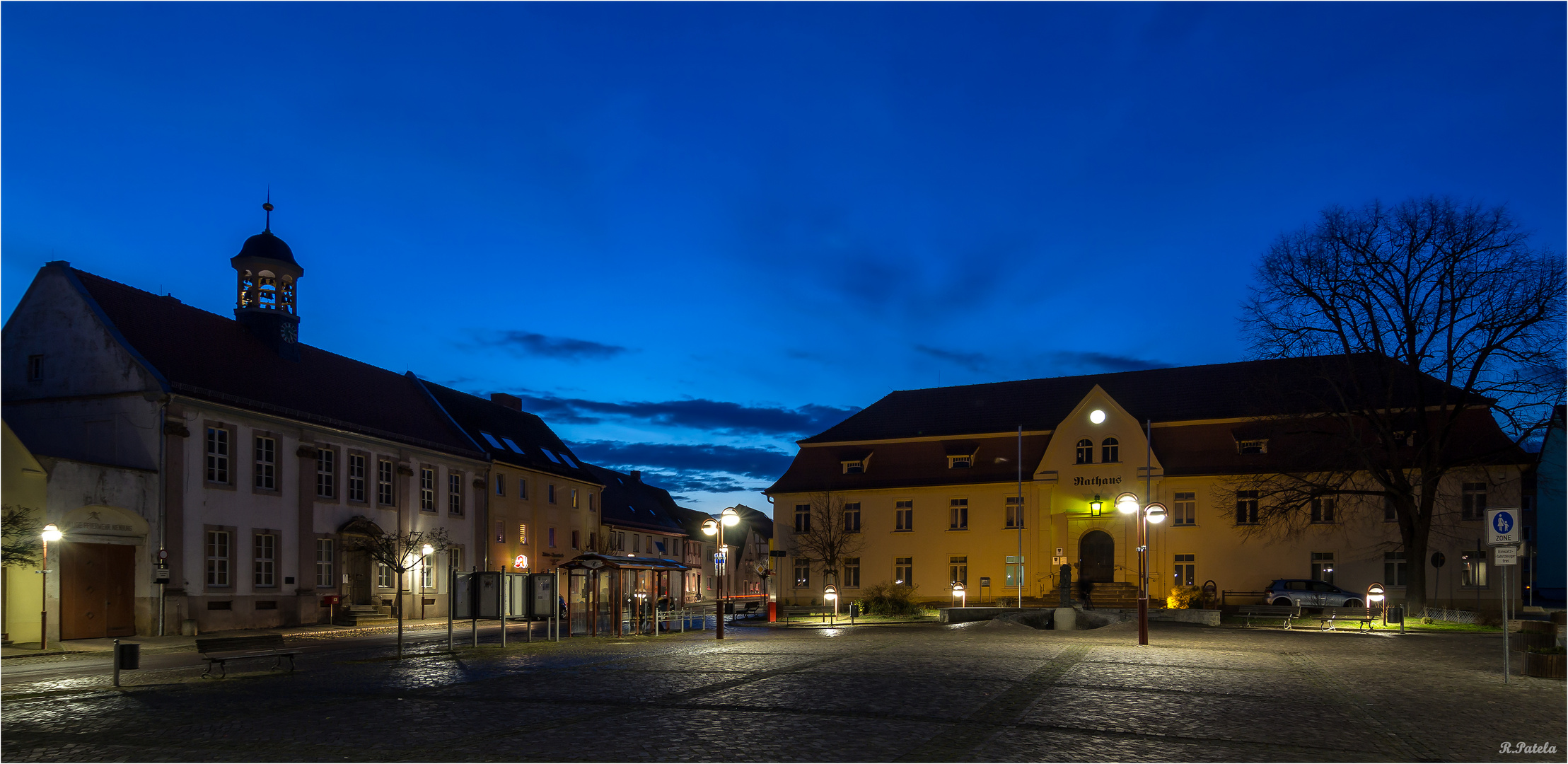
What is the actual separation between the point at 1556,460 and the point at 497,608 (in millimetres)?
56717

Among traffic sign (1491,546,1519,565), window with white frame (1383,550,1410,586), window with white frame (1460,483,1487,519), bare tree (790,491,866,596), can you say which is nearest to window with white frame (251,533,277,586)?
bare tree (790,491,866,596)

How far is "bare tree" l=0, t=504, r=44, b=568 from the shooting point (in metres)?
29.1

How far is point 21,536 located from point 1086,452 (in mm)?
39764

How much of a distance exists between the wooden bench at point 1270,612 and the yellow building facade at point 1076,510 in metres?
3.17

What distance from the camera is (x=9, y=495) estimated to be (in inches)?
1261

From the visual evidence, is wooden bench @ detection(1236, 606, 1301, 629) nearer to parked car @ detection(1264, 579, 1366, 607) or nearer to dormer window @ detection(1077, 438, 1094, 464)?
parked car @ detection(1264, 579, 1366, 607)

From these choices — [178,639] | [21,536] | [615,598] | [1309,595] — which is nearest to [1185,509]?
[1309,595]

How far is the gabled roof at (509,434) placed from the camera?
5638 centimetres

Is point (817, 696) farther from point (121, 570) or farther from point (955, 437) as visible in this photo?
point (955, 437)

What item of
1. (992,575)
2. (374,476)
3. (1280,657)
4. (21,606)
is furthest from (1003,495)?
(21,606)

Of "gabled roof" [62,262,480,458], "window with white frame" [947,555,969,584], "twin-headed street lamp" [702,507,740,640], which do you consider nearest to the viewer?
"twin-headed street lamp" [702,507,740,640]

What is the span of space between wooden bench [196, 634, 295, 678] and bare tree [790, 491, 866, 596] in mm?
38650

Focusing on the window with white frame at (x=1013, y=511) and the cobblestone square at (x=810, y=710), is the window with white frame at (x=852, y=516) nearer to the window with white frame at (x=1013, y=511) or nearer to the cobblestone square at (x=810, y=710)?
the window with white frame at (x=1013, y=511)

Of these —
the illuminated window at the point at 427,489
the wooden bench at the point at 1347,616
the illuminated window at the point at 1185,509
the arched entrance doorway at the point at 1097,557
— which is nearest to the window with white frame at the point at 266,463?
the illuminated window at the point at 427,489
